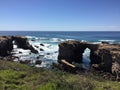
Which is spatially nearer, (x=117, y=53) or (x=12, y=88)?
(x=12, y=88)

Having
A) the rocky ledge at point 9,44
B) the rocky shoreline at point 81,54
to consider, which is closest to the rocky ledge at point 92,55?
the rocky shoreline at point 81,54

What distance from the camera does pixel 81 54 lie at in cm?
4094

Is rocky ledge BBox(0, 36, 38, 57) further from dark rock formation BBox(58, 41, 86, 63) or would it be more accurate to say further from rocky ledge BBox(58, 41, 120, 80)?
rocky ledge BBox(58, 41, 120, 80)

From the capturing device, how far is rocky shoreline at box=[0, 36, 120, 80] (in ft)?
91.0

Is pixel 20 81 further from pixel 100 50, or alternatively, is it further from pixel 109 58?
pixel 100 50

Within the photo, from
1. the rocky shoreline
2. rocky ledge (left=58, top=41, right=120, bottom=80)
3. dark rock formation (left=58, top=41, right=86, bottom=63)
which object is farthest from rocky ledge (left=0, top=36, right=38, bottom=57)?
rocky ledge (left=58, top=41, right=120, bottom=80)

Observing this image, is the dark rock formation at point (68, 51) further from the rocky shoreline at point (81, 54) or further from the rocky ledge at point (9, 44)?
the rocky ledge at point (9, 44)

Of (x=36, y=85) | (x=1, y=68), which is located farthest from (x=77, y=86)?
(x=1, y=68)

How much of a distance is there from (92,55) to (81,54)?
2.87 metres

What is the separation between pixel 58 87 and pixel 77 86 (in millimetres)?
841

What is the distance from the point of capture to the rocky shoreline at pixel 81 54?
27.7 meters

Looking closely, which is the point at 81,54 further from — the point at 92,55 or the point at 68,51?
the point at 68,51

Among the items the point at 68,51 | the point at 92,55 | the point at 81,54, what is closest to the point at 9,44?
the point at 68,51

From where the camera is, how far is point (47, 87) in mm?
9117
